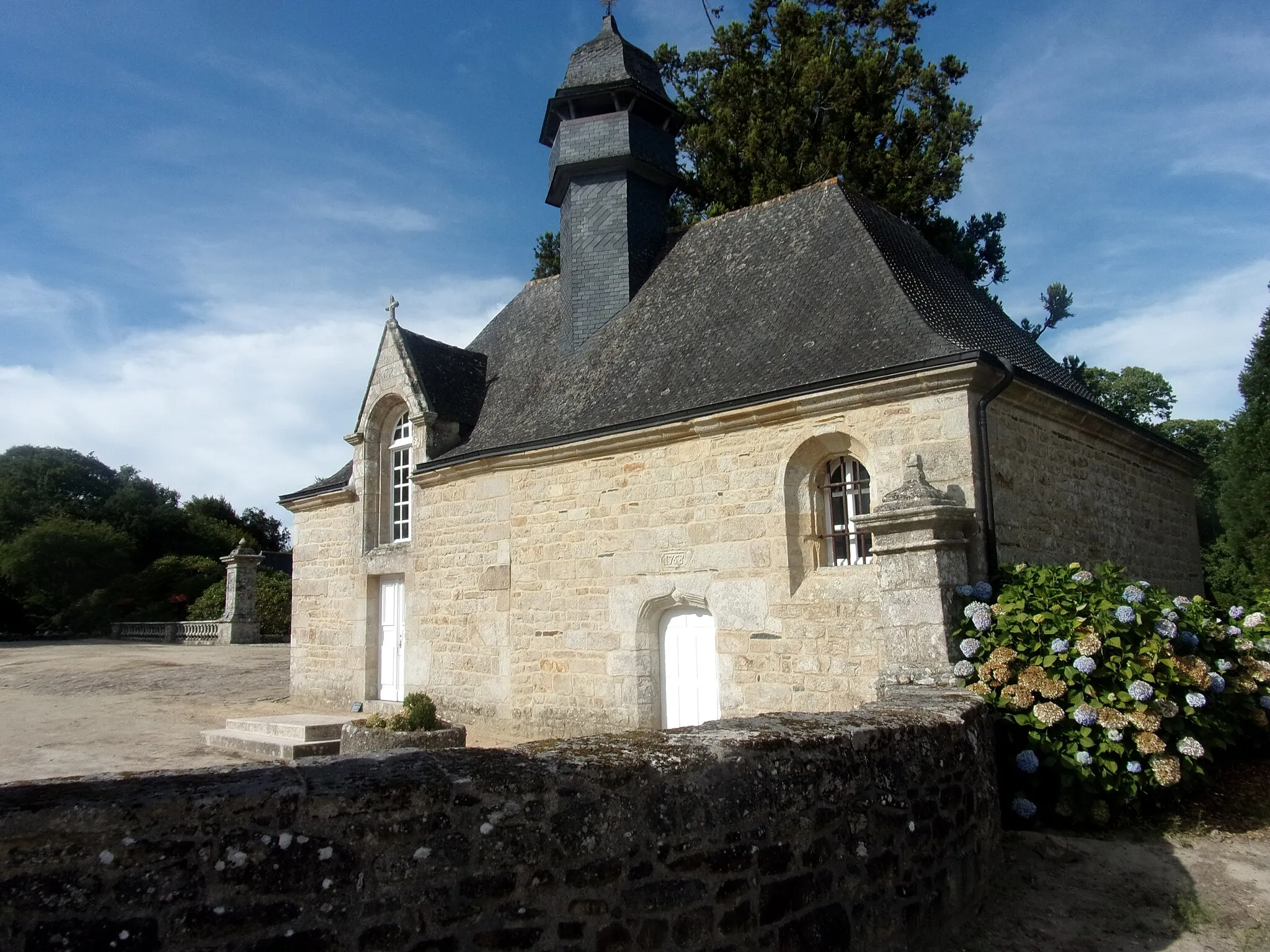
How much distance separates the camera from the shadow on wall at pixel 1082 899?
13.1ft

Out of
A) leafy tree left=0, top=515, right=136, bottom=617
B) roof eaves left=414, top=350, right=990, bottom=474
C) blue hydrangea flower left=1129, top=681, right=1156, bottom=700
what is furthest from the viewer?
leafy tree left=0, top=515, right=136, bottom=617

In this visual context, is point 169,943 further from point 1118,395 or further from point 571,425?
point 1118,395

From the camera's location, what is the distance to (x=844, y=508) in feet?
28.3

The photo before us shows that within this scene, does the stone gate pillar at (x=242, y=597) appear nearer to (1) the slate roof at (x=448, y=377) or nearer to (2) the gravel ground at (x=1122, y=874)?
(1) the slate roof at (x=448, y=377)

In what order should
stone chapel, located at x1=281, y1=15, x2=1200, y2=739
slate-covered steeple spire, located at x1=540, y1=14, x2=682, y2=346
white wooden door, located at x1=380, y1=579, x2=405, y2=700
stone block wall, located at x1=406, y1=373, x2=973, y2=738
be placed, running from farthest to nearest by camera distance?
white wooden door, located at x1=380, y1=579, x2=405, y2=700
slate-covered steeple spire, located at x1=540, y1=14, x2=682, y2=346
stone block wall, located at x1=406, y1=373, x2=973, y2=738
stone chapel, located at x1=281, y1=15, x2=1200, y2=739

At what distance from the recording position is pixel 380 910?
231 centimetres

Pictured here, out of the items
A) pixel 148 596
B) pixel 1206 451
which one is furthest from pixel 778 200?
pixel 148 596

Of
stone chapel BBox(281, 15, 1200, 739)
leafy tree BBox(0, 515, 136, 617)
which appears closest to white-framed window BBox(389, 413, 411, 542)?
stone chapel BBox(281, 15, 1200, 739)

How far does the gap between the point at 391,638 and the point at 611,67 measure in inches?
358

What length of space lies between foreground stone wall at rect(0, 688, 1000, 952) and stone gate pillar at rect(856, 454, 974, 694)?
107 inches

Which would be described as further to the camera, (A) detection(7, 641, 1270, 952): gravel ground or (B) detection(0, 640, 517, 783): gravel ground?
(B) detection(0, 640, 517, 783): gravel ground

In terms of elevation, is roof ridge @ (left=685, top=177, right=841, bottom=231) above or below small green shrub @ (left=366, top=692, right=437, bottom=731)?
above

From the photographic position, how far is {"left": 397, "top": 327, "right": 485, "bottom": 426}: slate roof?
1311 centimetres

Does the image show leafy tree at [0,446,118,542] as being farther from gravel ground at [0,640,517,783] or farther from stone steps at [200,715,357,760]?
stone steps at [200,715,357,760]
